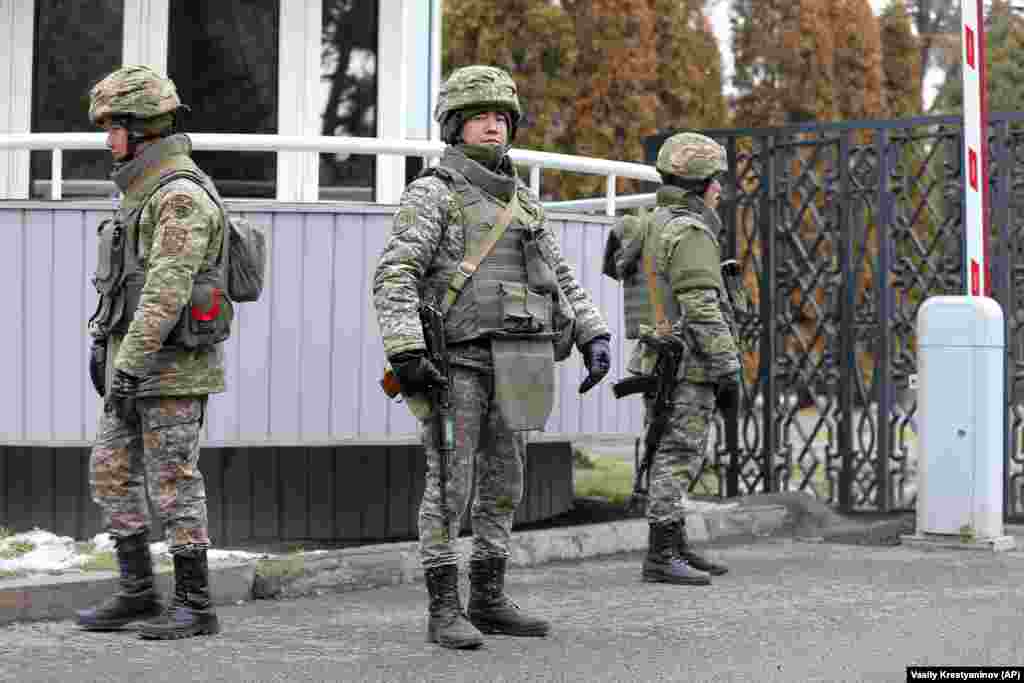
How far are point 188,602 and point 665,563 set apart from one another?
8.02 ft

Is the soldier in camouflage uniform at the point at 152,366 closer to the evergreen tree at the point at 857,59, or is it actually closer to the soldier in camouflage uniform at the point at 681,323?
the soldier in camouflage uniform at the point at 681,323

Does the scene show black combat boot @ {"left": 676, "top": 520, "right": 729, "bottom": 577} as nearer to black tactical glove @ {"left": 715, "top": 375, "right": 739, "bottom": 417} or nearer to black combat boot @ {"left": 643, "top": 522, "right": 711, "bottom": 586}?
black combat boot @ {"left": 643, "top": 522, "right": 711, "bottom": 586}

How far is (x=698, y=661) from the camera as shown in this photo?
606cm

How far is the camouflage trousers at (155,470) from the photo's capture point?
20.9 feet

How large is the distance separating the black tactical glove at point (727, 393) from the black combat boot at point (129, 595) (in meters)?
2.79

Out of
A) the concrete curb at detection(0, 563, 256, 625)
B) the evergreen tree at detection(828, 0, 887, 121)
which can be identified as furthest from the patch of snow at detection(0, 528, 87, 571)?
the evergreen tree at detection(828, 0, 887, 121)

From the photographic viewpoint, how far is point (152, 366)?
632 cm

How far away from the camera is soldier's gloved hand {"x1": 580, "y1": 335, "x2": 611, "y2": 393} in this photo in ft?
21.2

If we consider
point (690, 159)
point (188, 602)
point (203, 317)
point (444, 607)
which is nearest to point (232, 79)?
point (690, 159)

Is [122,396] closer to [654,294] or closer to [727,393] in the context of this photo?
[654,294]

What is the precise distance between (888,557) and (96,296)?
397 centimetres

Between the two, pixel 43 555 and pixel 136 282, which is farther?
pixel 43 555

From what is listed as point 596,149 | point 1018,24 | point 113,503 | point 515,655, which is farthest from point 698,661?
point 1018,24

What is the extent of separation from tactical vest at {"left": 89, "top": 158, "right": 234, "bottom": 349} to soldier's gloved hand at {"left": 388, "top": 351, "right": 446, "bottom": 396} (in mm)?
742
